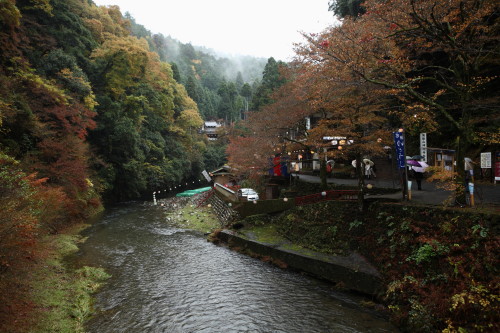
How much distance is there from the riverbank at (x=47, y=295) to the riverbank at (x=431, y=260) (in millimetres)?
9336

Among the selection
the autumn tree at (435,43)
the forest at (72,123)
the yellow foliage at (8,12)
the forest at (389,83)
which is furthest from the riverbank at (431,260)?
the yellow foliage at (8,12)

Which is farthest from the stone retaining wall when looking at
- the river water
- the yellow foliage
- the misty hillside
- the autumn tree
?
the misty hillside

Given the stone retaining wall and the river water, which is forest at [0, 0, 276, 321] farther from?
the stone retaining wall

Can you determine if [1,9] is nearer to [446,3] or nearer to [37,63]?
[37,63]

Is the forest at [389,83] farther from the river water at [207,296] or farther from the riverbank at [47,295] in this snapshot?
the riverbank at [47,295]

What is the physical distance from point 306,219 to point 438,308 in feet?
26.7

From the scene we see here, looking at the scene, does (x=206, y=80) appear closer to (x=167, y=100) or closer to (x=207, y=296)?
(x=167, y=100)

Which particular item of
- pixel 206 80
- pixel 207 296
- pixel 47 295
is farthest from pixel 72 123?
pixel 206 80

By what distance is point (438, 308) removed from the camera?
7.18m

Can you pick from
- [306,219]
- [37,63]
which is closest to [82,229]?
[37,63]

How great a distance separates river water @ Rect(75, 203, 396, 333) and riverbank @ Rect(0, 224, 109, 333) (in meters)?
0.56

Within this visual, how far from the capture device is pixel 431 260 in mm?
8312

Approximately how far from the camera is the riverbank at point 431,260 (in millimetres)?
6668

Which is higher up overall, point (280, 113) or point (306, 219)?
point (280, 113)
